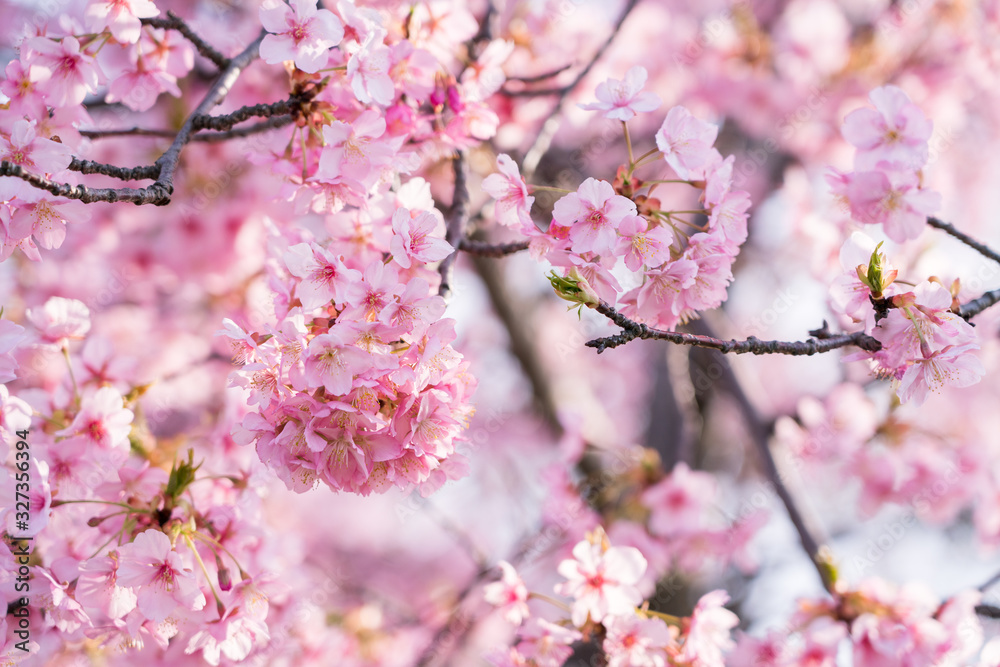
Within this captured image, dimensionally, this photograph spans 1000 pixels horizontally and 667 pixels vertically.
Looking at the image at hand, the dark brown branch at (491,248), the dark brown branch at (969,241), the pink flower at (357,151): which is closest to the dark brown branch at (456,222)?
the dark brown branch at (491,248)

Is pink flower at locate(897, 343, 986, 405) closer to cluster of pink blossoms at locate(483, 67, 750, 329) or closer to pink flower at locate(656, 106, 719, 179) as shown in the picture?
cluster of pink blossoms at locate(483, 67, 750, 329)

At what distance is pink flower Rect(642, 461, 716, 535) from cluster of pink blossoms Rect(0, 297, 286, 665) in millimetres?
1537

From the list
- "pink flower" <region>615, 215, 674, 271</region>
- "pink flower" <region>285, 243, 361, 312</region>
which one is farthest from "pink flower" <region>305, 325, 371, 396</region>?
"pink flower" <region>615, 215, 674, 271</region>

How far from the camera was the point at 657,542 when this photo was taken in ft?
8.92

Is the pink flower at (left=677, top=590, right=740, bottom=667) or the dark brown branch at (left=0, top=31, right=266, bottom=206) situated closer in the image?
the dark brown branch at (left=0, top=31, right=266, bottom=206)

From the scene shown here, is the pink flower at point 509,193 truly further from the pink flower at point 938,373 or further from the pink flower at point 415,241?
the pink flower at point 938,373

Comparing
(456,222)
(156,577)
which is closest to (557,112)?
(456,222)

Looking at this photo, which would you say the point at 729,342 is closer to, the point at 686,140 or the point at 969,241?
the point at 686,140

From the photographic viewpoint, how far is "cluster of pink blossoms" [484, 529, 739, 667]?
1754mm

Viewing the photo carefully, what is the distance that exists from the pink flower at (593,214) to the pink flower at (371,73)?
0.50 metres

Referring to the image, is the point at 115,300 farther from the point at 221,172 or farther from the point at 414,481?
the point at 414,481

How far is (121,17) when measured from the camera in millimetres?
1615

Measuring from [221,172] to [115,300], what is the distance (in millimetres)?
1427

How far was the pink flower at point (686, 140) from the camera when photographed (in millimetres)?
1445
